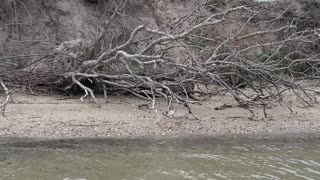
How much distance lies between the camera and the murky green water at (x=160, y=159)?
6.18m

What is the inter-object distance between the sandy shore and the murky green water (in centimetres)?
50

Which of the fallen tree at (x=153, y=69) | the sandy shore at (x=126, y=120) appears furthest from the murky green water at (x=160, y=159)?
the fallen tree at (x=153, y=69)

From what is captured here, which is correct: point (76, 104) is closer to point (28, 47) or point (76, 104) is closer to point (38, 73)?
point (38, 73)

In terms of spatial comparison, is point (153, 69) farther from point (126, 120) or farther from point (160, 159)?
point (160, 159)

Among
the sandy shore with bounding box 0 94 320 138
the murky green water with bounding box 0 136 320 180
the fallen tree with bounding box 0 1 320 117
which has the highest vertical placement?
the fallen tree with bounding box 0 1 320 117

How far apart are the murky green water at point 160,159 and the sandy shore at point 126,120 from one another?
0.50 meters

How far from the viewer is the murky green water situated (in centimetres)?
618

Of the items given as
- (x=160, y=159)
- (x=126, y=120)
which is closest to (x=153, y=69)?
(x=126, y=120)

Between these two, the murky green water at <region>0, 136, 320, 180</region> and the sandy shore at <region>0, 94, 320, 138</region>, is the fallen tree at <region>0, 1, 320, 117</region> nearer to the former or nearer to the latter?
the sandy shore at <region>0, 94, 320, 138</region>

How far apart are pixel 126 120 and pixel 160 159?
210 centimetres

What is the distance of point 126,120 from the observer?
29.3ft

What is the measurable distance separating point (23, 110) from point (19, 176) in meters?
3.31

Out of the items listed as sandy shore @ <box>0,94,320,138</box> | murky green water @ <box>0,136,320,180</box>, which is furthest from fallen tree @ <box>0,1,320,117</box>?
murky green water @ <box>0,136,320,180</box>

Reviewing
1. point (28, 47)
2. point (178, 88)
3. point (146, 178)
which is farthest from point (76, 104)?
point (146, 178)
